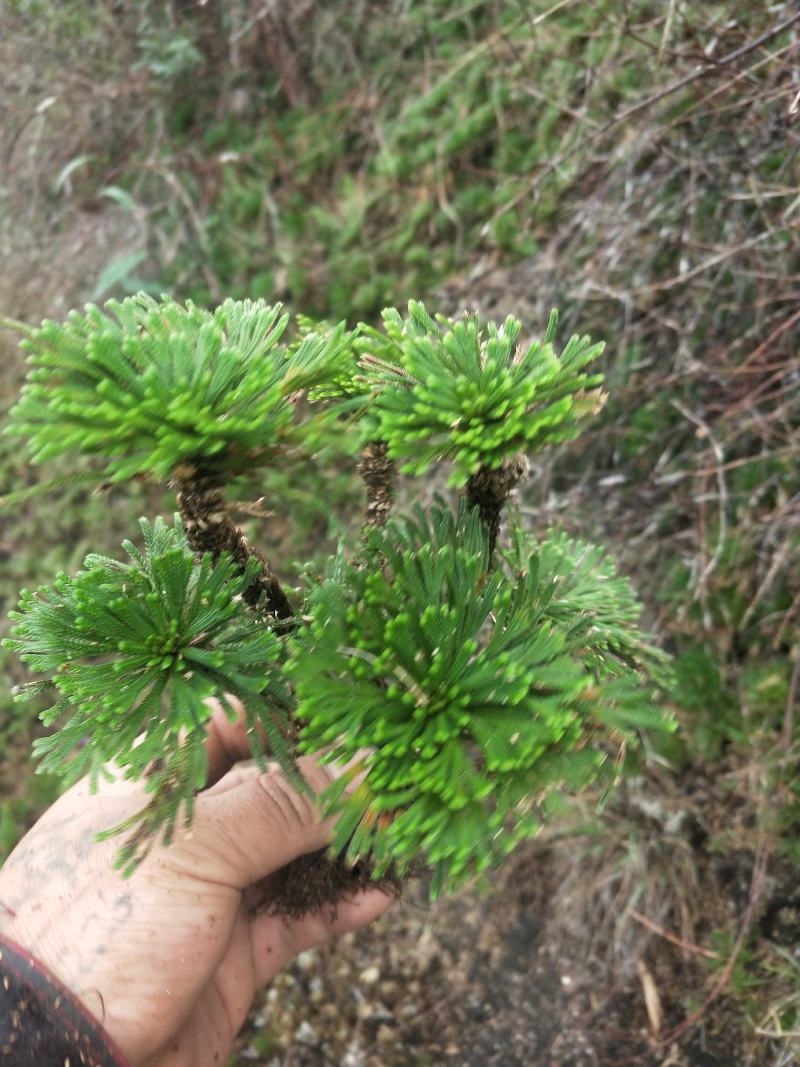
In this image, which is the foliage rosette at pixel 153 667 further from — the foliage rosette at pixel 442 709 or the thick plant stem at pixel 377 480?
the thick plant stem at pixel 377 480

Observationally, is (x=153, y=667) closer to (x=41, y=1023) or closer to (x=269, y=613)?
(x=269, y=613)

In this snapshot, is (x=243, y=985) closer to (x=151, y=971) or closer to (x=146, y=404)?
(x=151, y=971)

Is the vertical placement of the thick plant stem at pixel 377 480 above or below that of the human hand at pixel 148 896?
above

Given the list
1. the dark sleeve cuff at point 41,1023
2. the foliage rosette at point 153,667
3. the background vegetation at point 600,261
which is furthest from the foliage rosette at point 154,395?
the dark sleeve cuff at point 41,1023

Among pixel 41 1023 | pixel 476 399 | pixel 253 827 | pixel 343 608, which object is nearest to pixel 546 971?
pixel 253 827

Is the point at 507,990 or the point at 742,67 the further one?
the point at 507,990

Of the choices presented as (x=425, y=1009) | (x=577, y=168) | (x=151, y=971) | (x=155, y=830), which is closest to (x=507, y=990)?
(x=425, y=1009)
